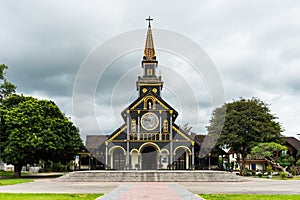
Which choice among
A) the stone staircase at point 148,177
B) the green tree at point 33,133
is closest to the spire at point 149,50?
the green tree at point 33,133

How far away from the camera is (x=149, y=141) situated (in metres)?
42.6

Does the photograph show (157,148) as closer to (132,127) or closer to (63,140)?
(132,127)

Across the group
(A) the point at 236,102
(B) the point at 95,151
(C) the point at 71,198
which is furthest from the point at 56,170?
(C) the point at 71,198

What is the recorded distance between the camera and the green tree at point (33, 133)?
35938mm

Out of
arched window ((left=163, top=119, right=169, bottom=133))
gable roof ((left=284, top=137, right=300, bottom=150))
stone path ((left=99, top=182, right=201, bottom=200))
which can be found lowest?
stone path ((left=99, top=182, right=201, bottom=200))

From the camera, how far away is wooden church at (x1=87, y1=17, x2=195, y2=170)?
42594 millimetres

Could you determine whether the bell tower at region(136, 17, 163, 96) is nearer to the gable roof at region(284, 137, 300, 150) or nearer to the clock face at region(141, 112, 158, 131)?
the clock face at region(141, 112, 158, 131)

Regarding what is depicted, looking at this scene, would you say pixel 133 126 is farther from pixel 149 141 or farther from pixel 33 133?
pixel 33 133

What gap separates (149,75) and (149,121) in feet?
28.4

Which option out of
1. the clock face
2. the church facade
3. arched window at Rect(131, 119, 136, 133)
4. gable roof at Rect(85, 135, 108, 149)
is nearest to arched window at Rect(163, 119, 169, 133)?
the church facade

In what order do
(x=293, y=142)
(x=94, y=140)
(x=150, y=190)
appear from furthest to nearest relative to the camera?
(x=293, y=142), (x=94, y=140), (x=150, y=190)

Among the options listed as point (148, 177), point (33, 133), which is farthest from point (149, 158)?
point (33, 133)

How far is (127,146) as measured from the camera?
42562 millimetres

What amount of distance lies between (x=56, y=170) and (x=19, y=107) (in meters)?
24.8
